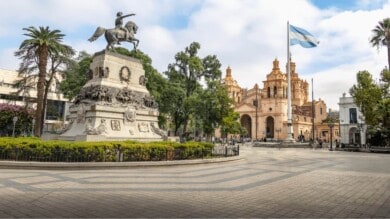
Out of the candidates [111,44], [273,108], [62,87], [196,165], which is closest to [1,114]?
[62,87]

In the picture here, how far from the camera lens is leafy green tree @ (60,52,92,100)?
33.5 metres

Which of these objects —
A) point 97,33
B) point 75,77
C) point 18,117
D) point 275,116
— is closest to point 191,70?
point 75,77

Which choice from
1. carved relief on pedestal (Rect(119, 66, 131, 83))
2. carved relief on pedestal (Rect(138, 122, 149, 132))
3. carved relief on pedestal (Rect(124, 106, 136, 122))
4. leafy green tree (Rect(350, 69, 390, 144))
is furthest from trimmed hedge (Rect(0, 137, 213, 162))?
leafy green tree (Rect(350, 69, 390, 144))

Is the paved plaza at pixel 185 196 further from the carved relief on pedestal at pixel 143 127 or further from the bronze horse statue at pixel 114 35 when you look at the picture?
the bronze horse statue at pixel 114 35

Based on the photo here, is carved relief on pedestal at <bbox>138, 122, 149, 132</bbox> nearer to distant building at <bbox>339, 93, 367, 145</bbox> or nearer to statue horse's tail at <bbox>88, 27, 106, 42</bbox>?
statue horse's tail at <bbox>88, 27, 106, 42</bbox>

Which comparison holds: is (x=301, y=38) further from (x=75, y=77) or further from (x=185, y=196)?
(x=185, y=196)

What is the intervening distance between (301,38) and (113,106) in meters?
30.9

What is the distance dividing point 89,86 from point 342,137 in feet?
175

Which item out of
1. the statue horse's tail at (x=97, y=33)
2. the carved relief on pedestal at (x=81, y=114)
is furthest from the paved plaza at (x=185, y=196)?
the statue horse's tail at (x=97, y=33)

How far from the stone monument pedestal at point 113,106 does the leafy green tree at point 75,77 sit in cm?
1395

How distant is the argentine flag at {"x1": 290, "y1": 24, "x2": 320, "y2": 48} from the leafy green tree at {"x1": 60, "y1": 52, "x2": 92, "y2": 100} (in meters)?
26.9

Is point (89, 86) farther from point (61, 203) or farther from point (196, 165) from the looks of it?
point (61, 203)

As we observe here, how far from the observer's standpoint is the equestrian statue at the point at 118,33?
67.7 ft

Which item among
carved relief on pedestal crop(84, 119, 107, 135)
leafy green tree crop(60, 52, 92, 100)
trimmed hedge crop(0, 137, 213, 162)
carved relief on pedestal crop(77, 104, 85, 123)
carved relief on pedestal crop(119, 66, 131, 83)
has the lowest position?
trimmed hedge crop(0, 137, 213, 162)
